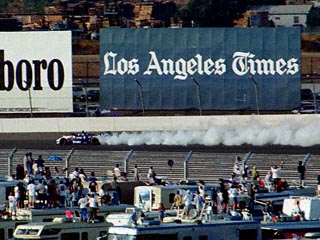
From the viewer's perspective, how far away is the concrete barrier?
72875 mm

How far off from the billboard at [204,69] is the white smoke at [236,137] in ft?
24.1

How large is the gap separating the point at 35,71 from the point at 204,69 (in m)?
9.21

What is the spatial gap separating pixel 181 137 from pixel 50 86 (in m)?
13.7

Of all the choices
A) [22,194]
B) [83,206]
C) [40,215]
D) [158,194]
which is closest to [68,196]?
[22,194]

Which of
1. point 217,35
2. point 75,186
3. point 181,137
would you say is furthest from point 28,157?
point 217,35

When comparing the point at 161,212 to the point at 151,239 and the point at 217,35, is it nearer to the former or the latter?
the point at 151,239

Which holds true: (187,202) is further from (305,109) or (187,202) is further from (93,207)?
(305,109)

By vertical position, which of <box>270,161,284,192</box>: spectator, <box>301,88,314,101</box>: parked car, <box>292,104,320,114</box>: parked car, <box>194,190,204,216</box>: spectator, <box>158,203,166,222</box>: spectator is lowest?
<box>158,203,166,222</box>: spectator

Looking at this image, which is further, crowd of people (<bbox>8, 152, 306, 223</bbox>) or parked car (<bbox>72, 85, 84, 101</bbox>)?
parked car (<bbox>72, 85, 84, 101</bbox>)

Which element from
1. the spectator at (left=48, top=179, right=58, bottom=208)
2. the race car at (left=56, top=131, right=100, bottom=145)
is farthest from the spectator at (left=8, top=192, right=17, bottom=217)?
the race car at (left=56, top=131, right=100, bottom=145)

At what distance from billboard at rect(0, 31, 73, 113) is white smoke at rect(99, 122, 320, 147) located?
32.8 feet

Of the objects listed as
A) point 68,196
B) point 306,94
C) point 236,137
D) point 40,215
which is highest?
point 306,94

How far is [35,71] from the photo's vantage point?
265 ft

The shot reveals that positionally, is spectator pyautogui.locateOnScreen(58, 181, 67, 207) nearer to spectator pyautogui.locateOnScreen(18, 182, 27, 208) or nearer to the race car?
spectator pyautogui.locateOnScreen(18, 182, 27, 208)
